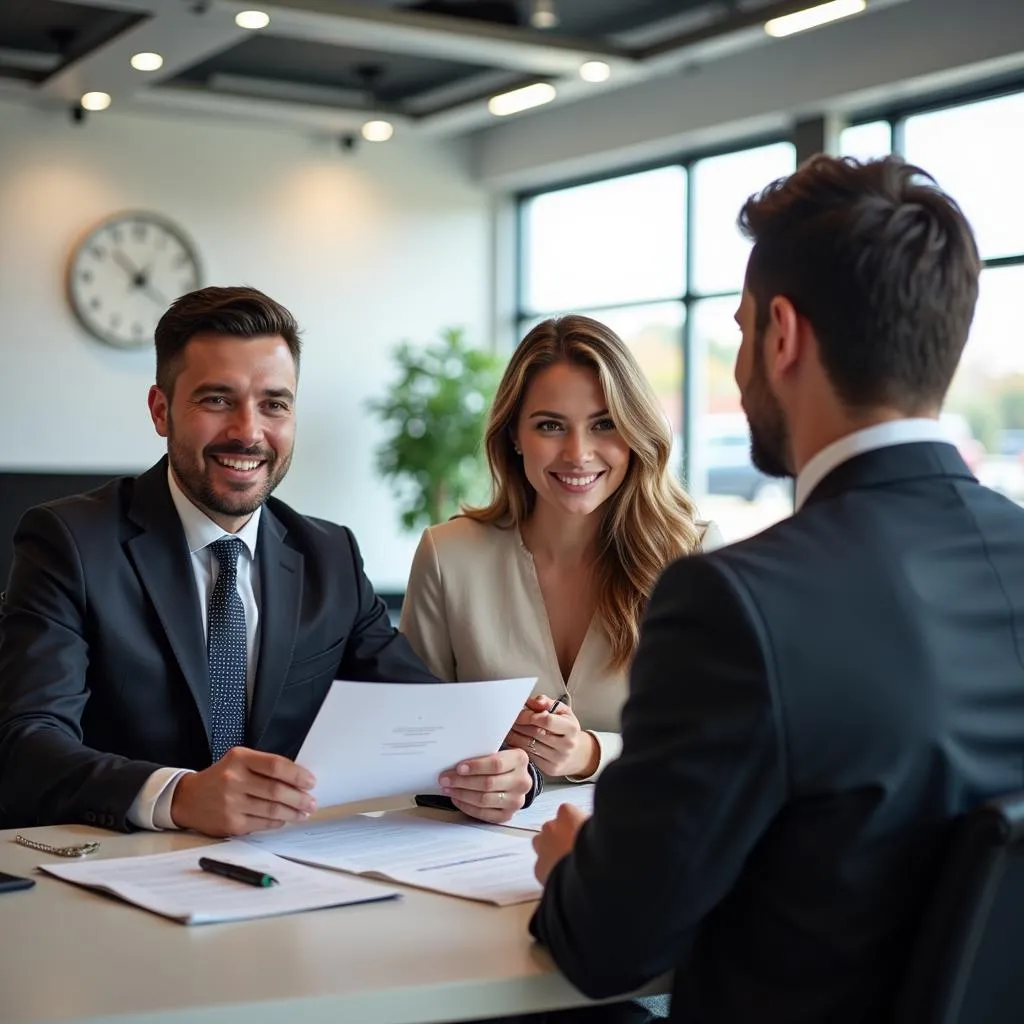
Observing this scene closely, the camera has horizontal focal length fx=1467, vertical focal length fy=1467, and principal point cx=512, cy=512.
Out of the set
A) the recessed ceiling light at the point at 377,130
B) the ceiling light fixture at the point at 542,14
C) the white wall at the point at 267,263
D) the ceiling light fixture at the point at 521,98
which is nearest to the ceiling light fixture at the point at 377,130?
the recessed ceiling light at the point at 377,130

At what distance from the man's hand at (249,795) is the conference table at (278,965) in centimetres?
26

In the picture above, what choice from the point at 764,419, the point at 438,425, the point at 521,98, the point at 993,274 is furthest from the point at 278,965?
the point at 438,425

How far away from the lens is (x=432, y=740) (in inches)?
74.4

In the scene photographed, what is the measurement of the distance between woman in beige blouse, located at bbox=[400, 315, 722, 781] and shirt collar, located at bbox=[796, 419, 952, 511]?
4.71 feet

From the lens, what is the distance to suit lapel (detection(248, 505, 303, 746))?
234cm

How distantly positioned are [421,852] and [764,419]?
2.42ft

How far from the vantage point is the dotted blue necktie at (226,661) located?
2301 millimetres

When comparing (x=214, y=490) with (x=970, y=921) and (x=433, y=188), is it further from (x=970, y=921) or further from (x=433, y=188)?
(x=433, y=188)

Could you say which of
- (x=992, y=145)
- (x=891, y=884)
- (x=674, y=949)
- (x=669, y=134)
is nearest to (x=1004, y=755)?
(x=891, y=884)

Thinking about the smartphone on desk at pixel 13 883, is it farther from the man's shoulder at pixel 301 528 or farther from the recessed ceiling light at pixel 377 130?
the recessed ceiling light at pixel 377 130

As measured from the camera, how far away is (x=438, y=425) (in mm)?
8477

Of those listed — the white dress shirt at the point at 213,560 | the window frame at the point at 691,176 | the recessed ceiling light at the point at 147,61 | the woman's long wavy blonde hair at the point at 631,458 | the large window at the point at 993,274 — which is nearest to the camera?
the white dress shirt at the point at 213,560

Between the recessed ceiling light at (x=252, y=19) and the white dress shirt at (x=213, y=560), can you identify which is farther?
the recessed ceiling light at (x=252, y=19)

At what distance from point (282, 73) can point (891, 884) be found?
25.0 ft
